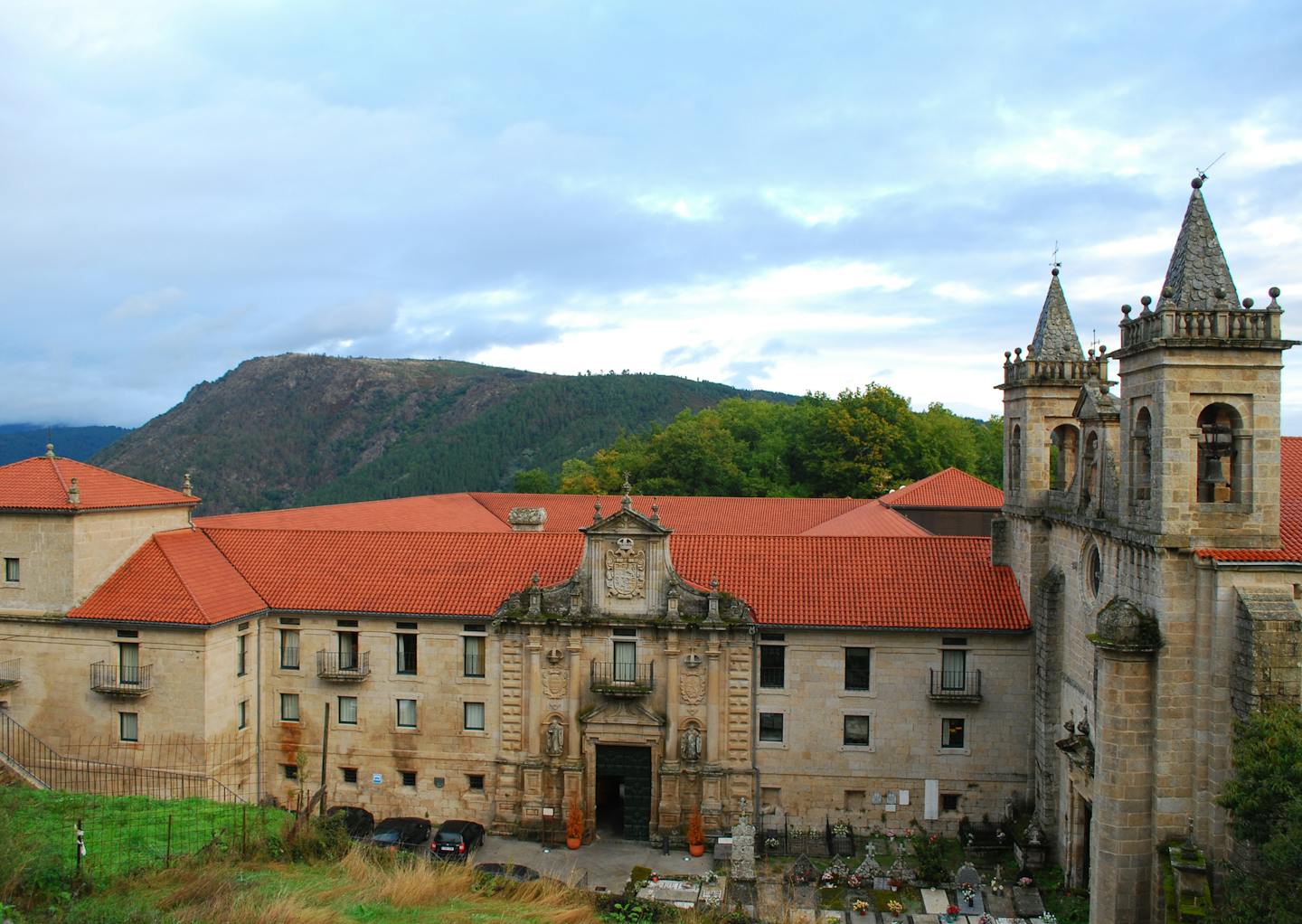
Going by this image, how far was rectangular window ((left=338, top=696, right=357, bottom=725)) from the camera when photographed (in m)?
32.5

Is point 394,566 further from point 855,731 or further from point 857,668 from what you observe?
point 855,731

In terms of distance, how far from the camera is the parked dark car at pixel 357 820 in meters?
30.5

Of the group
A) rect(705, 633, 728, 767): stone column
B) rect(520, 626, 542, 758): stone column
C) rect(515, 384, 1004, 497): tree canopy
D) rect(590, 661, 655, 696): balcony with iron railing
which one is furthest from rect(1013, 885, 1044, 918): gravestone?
rect(515, 384, 1004, 497): tree canopy

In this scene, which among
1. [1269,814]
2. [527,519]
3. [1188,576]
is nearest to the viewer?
[1269,814]

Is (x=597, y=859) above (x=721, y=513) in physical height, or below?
below

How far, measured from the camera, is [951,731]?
30.5 m

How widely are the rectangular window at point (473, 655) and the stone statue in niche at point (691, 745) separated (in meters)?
6.70

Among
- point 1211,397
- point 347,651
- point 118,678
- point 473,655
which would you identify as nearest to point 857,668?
point 473,655

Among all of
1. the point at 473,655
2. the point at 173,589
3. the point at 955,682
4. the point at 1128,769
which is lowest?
the point at 955,682

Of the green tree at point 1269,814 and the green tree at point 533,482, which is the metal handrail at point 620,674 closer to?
the green tree at point 1269,814

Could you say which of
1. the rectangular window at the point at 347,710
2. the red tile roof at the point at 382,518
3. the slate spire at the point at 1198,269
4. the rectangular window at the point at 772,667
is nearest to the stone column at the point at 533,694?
the rectangular window at the point at 347,710

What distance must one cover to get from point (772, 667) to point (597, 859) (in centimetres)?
759

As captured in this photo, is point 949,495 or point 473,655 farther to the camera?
point 949,495

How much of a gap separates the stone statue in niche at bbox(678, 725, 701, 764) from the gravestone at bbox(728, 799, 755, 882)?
2.73 m
